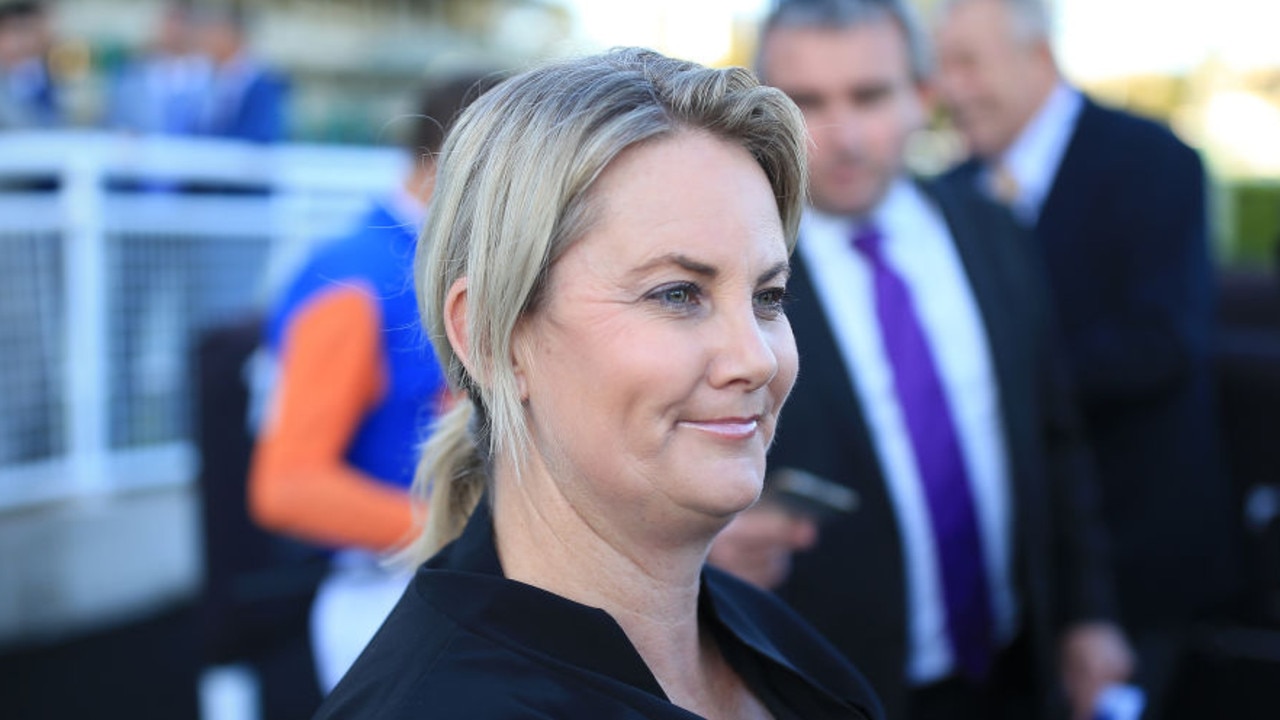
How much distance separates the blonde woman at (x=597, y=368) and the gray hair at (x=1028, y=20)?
263 cm

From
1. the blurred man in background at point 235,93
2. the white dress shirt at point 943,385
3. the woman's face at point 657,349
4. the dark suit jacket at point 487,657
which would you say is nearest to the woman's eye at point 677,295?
the woman's face at point 657,349

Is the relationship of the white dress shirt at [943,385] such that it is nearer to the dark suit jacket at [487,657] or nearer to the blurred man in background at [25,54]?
the dark suit jacket at [487,657]

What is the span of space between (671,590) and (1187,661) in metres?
Result: 3.46

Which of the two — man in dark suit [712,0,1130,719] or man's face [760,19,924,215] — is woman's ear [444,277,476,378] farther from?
man's face [760,19,924,215]

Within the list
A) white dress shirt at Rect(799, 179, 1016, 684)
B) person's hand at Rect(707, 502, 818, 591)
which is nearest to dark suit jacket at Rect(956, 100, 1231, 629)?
white dress shirt at Rect(799, 179, 1016, 684)

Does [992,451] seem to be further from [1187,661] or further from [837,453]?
[1187,661]

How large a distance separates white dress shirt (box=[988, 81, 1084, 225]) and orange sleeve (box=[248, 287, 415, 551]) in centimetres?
178

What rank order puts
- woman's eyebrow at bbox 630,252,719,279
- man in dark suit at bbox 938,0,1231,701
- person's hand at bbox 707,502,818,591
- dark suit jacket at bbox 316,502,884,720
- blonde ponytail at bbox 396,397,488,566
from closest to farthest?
dark suit jacket at bbox 316,502,884,720
woman's eyebrow at bbox 630,252,719,279
blonde ponytail at bbox 396,397,488,566
person's hand at bbox 707,502,818,591
man in dark suit at bbox 938,0,1231,701

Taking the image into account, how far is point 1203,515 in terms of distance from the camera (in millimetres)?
3645

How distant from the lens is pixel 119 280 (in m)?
6.12

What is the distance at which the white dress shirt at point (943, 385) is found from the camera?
2818 millimetres

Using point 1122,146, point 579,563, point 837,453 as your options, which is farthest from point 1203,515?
point 579,563

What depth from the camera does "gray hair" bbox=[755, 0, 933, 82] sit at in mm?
3078

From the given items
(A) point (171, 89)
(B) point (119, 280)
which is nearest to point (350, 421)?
(B) point (119, 280)
